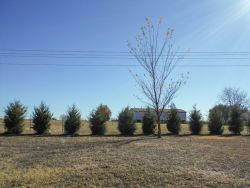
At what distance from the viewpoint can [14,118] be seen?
63.8 feet

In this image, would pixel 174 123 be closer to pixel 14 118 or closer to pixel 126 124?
pixel 126 124

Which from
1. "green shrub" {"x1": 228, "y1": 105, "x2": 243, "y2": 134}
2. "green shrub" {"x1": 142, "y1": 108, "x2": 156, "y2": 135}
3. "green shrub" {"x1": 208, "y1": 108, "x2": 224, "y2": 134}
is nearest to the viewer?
"green shrub" {"x1": 142, "y1": 108, "x2": 156, "y2": 135}

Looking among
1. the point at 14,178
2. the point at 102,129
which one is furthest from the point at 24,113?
the point at 14,178

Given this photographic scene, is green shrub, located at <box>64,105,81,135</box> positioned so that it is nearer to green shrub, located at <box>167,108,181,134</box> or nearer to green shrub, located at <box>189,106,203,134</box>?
green shrub, located at <box>167,108,181,134</box>

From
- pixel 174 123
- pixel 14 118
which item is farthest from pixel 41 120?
pixel 174 123

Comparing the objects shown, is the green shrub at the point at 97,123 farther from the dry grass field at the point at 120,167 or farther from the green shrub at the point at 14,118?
the dry grass field at the point at 120,167

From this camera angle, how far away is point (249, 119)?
26047 millimetres

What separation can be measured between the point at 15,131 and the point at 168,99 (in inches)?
375

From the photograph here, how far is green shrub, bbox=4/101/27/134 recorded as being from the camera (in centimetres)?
1938

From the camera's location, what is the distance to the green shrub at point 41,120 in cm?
2008

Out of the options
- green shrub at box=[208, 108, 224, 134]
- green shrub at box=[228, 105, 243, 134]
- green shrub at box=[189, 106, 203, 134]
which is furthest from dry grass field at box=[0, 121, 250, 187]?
green shrub at box=[228, 105, 243, 134]

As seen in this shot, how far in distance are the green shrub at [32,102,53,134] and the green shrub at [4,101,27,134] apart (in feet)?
2.59

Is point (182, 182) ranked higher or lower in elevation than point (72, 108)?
lower

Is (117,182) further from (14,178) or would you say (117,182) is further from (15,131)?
(15,131)
